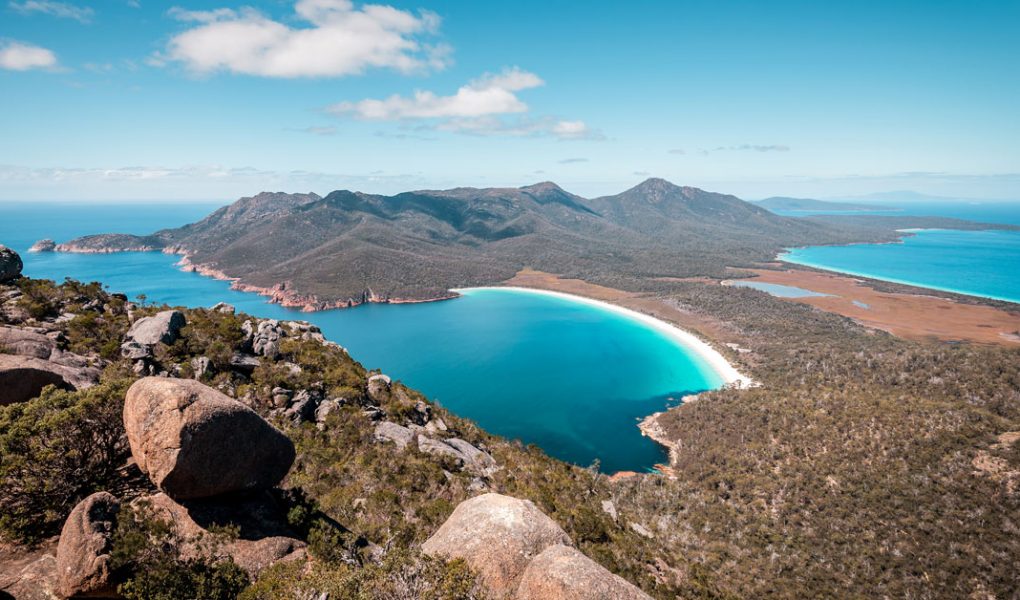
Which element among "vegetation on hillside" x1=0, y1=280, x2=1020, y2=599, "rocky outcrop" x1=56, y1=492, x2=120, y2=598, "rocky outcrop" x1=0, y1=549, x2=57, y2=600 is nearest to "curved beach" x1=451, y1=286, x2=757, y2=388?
"vegetation on hillside" x1=0, y1=280, x2=1020, y2=599

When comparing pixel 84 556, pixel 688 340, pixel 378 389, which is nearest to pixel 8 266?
pixel 378 389

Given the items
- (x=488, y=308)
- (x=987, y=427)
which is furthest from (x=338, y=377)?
(x=488, y=308)

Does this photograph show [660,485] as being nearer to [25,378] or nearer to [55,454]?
[55,454]

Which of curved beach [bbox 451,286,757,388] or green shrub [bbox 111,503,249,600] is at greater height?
green shrub [bbox 111,503,249,600]

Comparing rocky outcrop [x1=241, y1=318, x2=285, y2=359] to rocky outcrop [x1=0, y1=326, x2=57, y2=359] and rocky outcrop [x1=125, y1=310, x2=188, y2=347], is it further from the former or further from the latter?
rocky outcrop [x1=0, y1=326, x2=57, y2=359]

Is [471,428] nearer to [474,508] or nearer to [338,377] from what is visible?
[338,377]

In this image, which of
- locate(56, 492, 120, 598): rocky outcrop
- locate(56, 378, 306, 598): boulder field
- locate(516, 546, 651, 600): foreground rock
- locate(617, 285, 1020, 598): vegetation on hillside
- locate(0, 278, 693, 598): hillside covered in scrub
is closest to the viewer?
locate(56, 492, 120, 598): rocky outcrop
